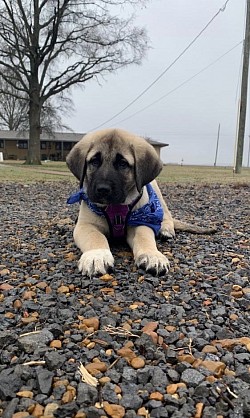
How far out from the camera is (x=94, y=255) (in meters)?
3.13

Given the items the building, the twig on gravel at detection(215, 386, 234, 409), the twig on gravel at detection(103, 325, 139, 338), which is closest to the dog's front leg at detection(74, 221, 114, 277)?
the twig on gravel at detection(103, 325, 139, 338)

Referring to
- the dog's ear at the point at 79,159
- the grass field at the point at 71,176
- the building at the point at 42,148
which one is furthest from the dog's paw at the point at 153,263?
the building at the point at 42,148

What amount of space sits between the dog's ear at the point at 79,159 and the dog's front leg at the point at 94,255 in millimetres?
548

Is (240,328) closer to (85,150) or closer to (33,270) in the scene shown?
(33,270)

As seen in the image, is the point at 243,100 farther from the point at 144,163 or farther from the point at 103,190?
the point at 103,190

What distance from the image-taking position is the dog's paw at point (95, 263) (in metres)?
3.03

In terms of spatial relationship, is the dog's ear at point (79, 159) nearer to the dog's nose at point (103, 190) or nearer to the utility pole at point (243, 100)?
the dog's nose at point (103, 190)

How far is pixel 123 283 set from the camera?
2.92 m

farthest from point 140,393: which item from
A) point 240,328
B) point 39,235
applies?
point 39,235

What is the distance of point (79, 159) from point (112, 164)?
39 centimetres

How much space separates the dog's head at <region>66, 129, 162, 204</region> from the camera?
342cm

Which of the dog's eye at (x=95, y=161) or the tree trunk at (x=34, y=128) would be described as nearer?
the dog's eye at (x=95, y=161)

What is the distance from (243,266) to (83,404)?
7.09 feet

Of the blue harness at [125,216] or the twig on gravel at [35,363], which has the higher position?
the blue harness at [125,216]
